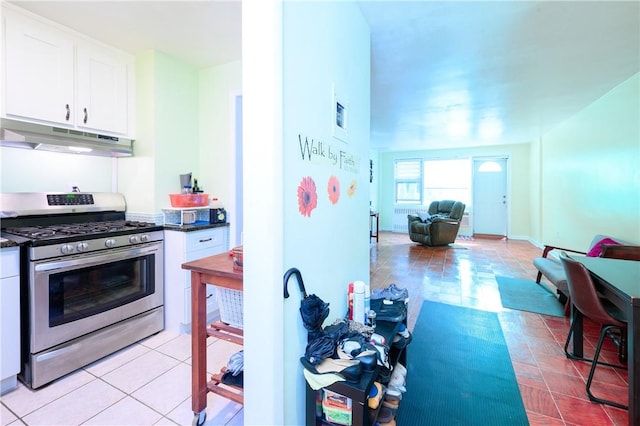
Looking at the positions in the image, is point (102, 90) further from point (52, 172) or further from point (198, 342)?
point (198, 342)

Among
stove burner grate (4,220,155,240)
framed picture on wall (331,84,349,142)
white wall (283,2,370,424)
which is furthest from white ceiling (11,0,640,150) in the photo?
stove burner grate (4,220,155,240)

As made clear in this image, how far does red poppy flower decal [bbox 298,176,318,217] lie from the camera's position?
3.95 feet

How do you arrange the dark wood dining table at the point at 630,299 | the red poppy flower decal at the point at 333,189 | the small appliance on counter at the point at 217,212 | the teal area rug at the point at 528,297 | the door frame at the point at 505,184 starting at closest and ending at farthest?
the dark wood dining table at the point at 630,299 → the red poppy flower decal at the point at 333,189 → the small appliance on counter at the point at 217,212 → the teal area rug at the point at 528,297 → the door frame at the point at 505,184

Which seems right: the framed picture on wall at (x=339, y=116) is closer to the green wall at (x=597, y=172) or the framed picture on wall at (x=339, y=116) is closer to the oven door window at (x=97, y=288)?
the oven door window at (x=97, y=288)

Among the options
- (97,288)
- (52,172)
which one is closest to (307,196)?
(97,288)

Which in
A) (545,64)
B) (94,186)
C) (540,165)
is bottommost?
(94,186)

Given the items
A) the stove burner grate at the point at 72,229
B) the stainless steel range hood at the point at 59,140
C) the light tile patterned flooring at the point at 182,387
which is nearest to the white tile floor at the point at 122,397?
the light tile patterned flooring at the point at 182,387

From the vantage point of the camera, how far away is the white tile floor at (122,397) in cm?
152

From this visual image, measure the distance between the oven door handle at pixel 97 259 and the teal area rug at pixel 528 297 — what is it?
3.52 m

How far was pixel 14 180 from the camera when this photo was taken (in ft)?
6.91

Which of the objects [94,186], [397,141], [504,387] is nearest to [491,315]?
[504,387]

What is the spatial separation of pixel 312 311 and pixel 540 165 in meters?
7.03

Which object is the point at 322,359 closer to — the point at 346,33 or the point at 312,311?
the point at 312,311

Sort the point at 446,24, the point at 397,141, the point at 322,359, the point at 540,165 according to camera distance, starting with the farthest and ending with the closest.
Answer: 1. the point at 397,141
2. the point at 540,165
3. the point at 446,24
4. the point at 322,359
